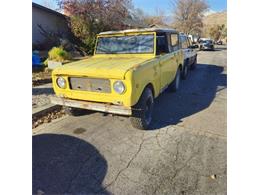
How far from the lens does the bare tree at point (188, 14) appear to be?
48625 mm

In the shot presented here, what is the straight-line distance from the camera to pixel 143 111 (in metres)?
4.35

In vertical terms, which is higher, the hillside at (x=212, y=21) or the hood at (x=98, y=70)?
the hillside at (x=212, y=21)

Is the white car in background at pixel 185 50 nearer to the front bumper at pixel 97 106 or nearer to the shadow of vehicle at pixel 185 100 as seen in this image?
the shadow of vehicle at pixel 185 100

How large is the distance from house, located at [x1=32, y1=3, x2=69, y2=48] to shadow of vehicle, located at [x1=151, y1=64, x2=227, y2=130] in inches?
372

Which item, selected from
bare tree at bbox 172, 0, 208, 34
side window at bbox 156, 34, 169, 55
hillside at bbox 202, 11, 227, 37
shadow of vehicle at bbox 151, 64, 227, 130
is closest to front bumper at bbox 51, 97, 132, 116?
shadow of vehicle at bbox 151, 64, 227, 130

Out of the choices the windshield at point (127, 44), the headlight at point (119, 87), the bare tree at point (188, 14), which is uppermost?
the bare tree at point (188, 14)

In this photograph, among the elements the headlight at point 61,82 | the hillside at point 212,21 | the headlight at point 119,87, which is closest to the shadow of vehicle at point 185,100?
the headlight at point 119,87

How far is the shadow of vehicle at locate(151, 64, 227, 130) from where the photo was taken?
5207 mm

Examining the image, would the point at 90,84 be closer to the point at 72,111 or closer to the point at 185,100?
the point at 72,111

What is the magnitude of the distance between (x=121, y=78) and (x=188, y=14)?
4965 cm

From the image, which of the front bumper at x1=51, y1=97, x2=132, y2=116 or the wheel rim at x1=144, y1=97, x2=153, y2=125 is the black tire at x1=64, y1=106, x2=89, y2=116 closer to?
the front bumper at x1=51, y1=97, x2=132, y2=116

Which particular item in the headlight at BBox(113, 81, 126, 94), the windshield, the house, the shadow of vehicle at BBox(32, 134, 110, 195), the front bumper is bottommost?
the shadow of vehicle at BBox(32, 134, 110, 195)

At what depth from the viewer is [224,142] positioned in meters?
4.11
